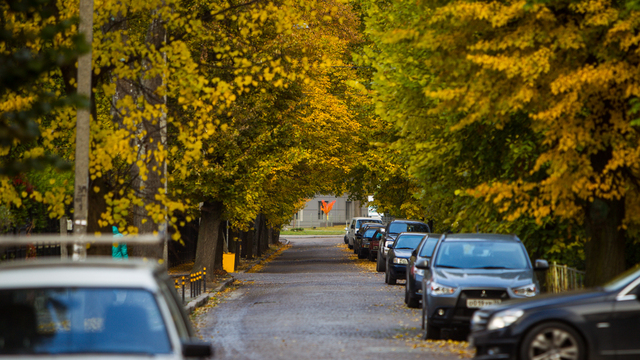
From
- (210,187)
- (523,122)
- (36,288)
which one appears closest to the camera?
(36,288)

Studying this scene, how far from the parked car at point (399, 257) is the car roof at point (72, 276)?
2119 cm

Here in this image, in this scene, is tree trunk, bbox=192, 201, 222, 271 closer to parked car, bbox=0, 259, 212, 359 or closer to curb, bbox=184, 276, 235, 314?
curb, bbox=184, 276, 235, 314

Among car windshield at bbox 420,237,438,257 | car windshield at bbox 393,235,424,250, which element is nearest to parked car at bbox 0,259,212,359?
car windshield at bbox 420,237,438,257

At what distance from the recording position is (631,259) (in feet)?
59.3

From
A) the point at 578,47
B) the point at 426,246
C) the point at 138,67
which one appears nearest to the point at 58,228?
the point at 138,67

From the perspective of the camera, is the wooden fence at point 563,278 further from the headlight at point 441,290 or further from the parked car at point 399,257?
the parked car at point 399,257

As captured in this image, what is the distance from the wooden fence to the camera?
16.2 metres

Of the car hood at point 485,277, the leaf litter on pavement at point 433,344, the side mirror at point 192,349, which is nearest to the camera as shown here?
the side mirror at point 192,349

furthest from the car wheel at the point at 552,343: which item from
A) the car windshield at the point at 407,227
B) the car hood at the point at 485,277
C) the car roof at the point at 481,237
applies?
the car windshield at the point at 407,227

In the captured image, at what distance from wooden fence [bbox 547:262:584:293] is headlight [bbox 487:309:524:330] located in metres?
6.17

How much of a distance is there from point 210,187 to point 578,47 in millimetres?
16430

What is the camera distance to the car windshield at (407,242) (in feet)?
91.9

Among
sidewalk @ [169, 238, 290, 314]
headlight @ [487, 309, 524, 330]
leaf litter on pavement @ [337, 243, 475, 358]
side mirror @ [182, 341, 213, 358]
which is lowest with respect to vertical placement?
sidewalk @ [169, 238, 290, 314]

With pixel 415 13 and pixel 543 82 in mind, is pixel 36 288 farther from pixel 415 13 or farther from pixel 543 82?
pixel 415 13
